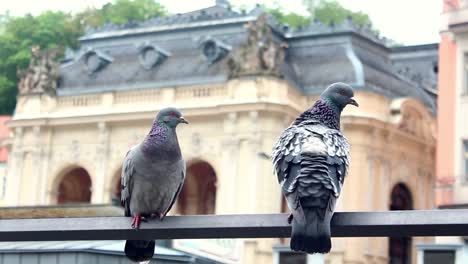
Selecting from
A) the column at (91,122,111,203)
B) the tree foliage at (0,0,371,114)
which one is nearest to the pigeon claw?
the column at (91,122,111,203)

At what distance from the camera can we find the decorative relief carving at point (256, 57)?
149ft

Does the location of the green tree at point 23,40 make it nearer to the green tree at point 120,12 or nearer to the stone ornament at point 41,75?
the green tree at point 120,12

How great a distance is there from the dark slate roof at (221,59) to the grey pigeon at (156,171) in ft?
118

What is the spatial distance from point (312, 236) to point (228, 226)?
0.50 meters

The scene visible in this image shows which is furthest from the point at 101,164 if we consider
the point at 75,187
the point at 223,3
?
the point at 223,3

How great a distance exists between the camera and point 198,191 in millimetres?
48750

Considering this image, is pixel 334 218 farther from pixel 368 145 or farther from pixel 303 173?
pixel 368 145

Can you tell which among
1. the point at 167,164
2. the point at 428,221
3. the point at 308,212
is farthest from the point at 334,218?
the point at 167,164

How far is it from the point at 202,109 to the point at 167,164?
1430 inches

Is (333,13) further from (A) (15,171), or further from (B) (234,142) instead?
(B) (234,142)

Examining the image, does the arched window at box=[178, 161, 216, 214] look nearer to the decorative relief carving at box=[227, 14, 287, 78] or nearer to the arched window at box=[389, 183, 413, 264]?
the decorative relief carving at box=[227, 14, 287, 78]

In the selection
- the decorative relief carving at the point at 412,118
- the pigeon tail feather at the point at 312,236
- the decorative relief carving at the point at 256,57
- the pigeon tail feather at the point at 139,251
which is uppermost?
the decorative relief carving at the point at 256,57

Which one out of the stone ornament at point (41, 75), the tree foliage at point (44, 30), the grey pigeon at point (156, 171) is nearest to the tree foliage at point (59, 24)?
the tree foliage at point (44, 30)

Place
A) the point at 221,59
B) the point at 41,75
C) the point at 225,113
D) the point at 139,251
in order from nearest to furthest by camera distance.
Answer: the point at 139,251, the point at 225,113, the point at 221,59, the point at 41,75
